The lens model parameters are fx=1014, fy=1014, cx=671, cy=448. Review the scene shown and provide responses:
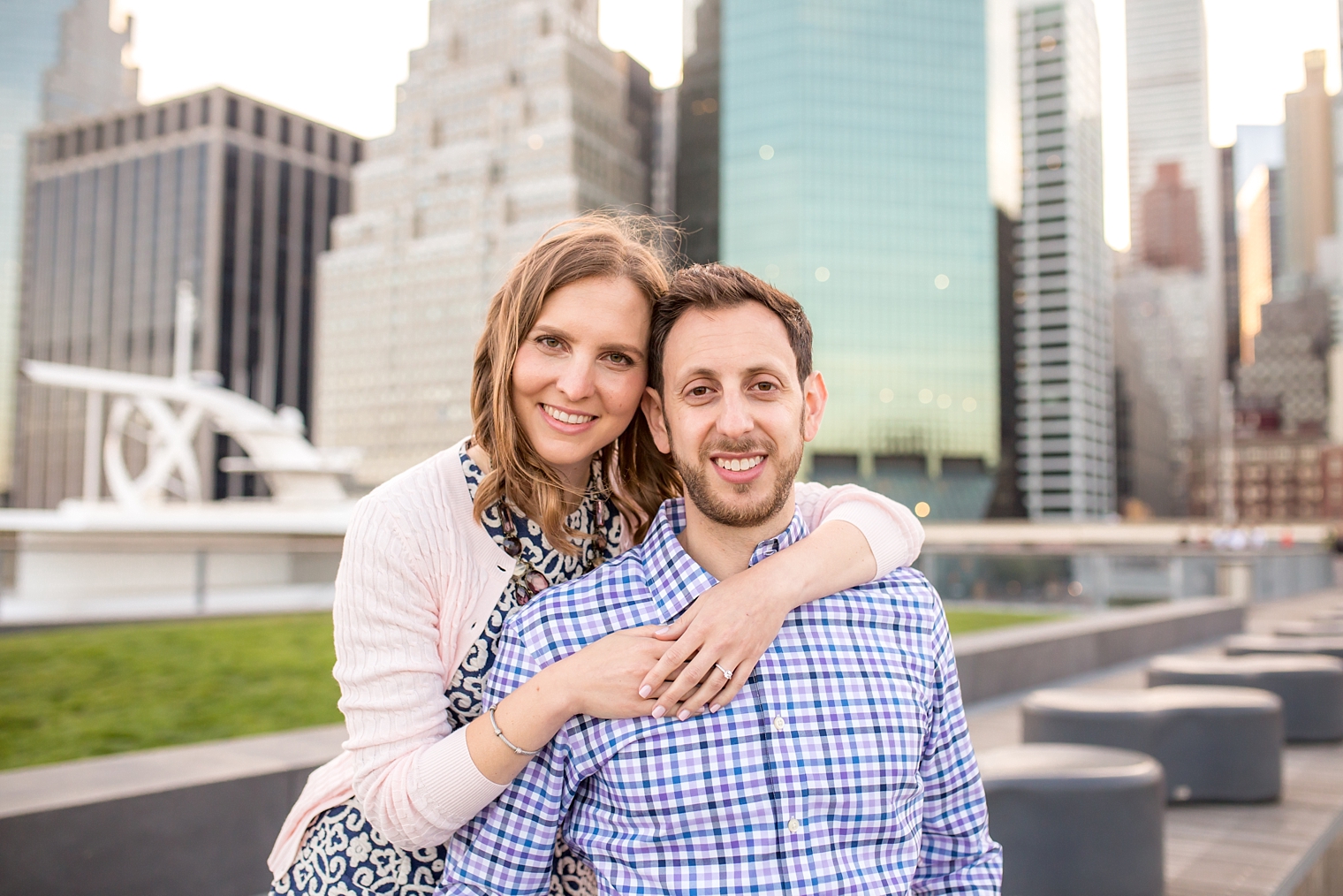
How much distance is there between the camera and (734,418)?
2043 millimetres

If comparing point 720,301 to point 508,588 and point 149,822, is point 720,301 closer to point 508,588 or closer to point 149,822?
point 508,588

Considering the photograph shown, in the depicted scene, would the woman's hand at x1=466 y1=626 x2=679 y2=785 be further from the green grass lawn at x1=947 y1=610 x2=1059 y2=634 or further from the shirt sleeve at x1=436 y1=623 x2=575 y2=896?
the green grass lawn at x1=947 y1=610 x2=1059 y2=634

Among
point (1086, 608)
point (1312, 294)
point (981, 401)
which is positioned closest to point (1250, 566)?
point (1086, 608)

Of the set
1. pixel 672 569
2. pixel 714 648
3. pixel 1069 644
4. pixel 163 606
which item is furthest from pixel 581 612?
pixel 163 606

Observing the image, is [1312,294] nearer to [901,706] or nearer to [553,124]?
[553,124]

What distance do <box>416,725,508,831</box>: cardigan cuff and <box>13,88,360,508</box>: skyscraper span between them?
4616 inches

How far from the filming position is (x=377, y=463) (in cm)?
11412

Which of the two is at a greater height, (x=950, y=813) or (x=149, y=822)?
(x=950, y=813)

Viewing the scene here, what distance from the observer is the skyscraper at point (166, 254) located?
11325 centimetres

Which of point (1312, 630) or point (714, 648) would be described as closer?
point (714, 648)

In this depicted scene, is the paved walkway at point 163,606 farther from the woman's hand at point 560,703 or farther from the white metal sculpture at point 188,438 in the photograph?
the white metal sculpture at point 188,438

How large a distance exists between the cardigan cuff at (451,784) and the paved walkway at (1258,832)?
12.9 feet

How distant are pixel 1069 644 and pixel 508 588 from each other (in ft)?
31.5

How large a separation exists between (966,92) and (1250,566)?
97.5 m
